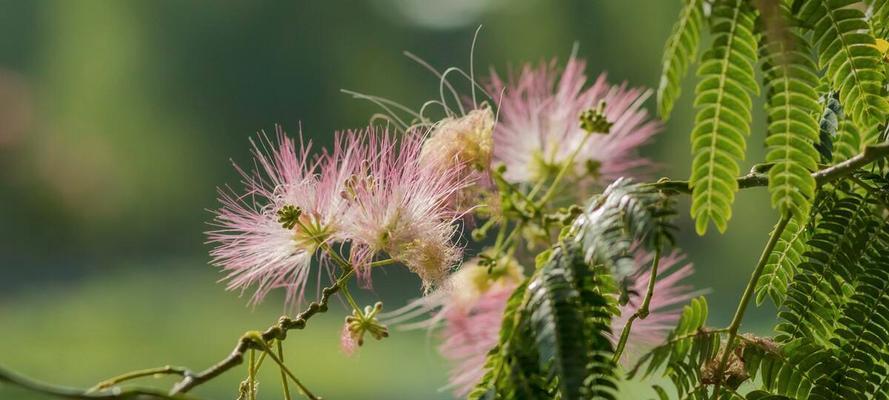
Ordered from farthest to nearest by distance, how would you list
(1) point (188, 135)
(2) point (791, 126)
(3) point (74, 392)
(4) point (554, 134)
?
(1) point (188, 135), (4) point (554, 134), (2) point (791, 126), (3) point (74, 392)

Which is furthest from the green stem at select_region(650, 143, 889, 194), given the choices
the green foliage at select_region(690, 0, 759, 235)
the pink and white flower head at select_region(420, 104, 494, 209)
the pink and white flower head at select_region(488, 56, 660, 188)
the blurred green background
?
the blurred green background

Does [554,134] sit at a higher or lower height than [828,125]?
higher

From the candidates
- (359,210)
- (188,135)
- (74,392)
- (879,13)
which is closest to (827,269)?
(879,13)

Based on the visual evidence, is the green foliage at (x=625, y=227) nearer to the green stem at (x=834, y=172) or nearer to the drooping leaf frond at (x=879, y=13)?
the green stem at (x=834, y=172)

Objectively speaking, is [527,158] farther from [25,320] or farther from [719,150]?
[25,320]

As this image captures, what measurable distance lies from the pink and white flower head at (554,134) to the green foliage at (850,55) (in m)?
0.22

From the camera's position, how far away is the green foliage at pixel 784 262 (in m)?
0.55

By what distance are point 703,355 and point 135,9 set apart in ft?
15.9

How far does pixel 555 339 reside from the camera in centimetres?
39

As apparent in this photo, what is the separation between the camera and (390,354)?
4172mm

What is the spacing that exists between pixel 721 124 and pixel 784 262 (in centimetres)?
14

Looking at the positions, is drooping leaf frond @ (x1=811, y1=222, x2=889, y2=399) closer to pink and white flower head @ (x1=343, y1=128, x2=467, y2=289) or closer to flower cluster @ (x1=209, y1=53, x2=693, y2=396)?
flower cluster @ (x1=209, y1=53, x2=693, y2=396)

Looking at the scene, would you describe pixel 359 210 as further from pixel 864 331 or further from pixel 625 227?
pixel 864 331

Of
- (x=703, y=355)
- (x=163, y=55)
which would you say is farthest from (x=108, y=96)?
(x=703, y=355)
